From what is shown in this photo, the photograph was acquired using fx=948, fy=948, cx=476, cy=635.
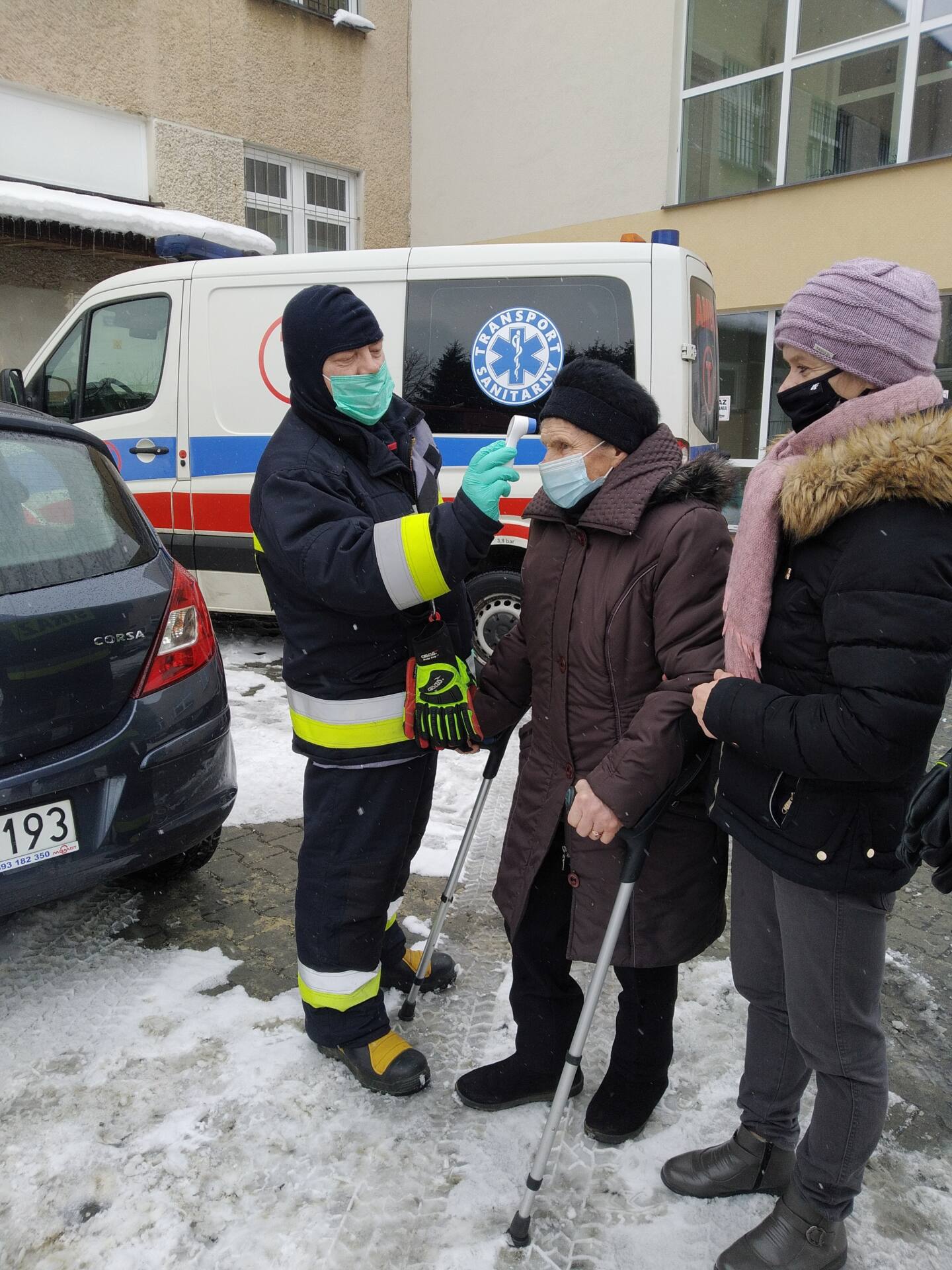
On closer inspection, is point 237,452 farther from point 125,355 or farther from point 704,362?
point 704,362

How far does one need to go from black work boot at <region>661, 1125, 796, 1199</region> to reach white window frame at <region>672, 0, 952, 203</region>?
9.20m

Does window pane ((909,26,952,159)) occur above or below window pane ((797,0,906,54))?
below

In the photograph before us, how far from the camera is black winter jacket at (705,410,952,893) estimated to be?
1511mm

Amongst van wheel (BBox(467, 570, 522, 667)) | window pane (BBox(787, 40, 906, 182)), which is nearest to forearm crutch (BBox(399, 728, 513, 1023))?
van wheel (BBox(467, 570, 522, 667))

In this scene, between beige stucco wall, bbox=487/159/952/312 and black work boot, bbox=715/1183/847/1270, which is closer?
black work boot, bbox=715/1183/847/1270

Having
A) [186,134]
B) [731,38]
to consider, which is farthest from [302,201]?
[731,38]

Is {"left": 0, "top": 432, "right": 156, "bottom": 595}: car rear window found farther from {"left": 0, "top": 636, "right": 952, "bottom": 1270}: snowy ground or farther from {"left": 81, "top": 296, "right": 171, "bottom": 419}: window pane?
{"left": 81, "top": 296, "right": 171, "bottom": 419}: window pane

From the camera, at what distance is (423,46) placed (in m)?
12.7

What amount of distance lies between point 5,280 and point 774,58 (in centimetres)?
816

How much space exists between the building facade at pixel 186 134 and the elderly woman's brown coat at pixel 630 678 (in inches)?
325

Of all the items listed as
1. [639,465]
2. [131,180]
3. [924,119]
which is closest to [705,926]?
[639,465]

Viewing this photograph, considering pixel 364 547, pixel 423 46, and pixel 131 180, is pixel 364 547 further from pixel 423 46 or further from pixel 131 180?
pixel 423 46

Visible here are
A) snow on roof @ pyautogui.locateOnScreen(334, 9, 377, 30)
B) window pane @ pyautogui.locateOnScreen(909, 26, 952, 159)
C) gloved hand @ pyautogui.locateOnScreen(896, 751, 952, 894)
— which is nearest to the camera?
gloved hand @ pyautogui.locateOnScreen(896, 751, 952, 894)

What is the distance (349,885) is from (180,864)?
1.27 meters
